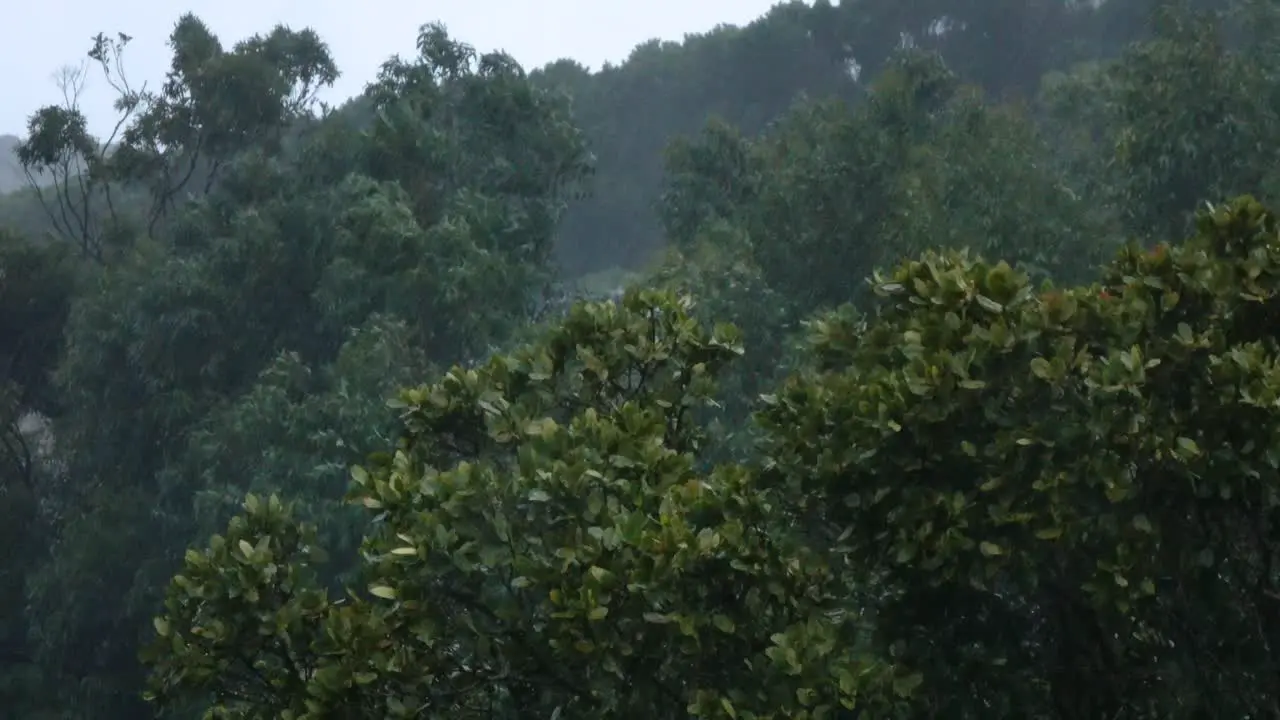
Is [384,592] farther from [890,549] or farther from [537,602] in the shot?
[890,549]

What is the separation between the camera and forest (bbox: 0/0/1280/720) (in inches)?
258

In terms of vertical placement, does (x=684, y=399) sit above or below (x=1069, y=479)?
above

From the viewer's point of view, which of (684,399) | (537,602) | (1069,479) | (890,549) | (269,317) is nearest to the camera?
(1069,479)

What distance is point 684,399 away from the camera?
8070 mm

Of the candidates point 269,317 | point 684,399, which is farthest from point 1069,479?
point 269,317

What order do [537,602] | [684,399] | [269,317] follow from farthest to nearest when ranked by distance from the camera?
1. [269,317]
2. [684,399]
3. [537,602]

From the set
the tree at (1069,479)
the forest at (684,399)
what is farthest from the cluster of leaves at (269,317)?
the tree at (1069,479)

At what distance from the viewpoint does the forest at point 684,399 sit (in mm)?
6547

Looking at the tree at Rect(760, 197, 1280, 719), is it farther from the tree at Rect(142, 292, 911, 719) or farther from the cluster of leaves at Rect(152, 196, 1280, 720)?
the tree at Rect(142, 292, 911, 719)

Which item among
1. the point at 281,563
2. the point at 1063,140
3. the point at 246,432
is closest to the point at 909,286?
the point at 281,563

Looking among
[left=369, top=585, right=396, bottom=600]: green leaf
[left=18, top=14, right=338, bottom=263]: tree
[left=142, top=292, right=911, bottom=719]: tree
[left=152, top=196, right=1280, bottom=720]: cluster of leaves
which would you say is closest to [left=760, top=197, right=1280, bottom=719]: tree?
[left=152, top=196, right=1280, bottom=720]: cluster of leaves

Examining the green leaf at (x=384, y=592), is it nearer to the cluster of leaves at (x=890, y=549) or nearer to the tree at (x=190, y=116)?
the cluster of leaves at (x=890, y=549)

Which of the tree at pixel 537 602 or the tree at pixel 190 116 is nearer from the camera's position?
the tree at pixel 537 602

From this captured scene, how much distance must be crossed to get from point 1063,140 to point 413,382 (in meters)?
18.2
